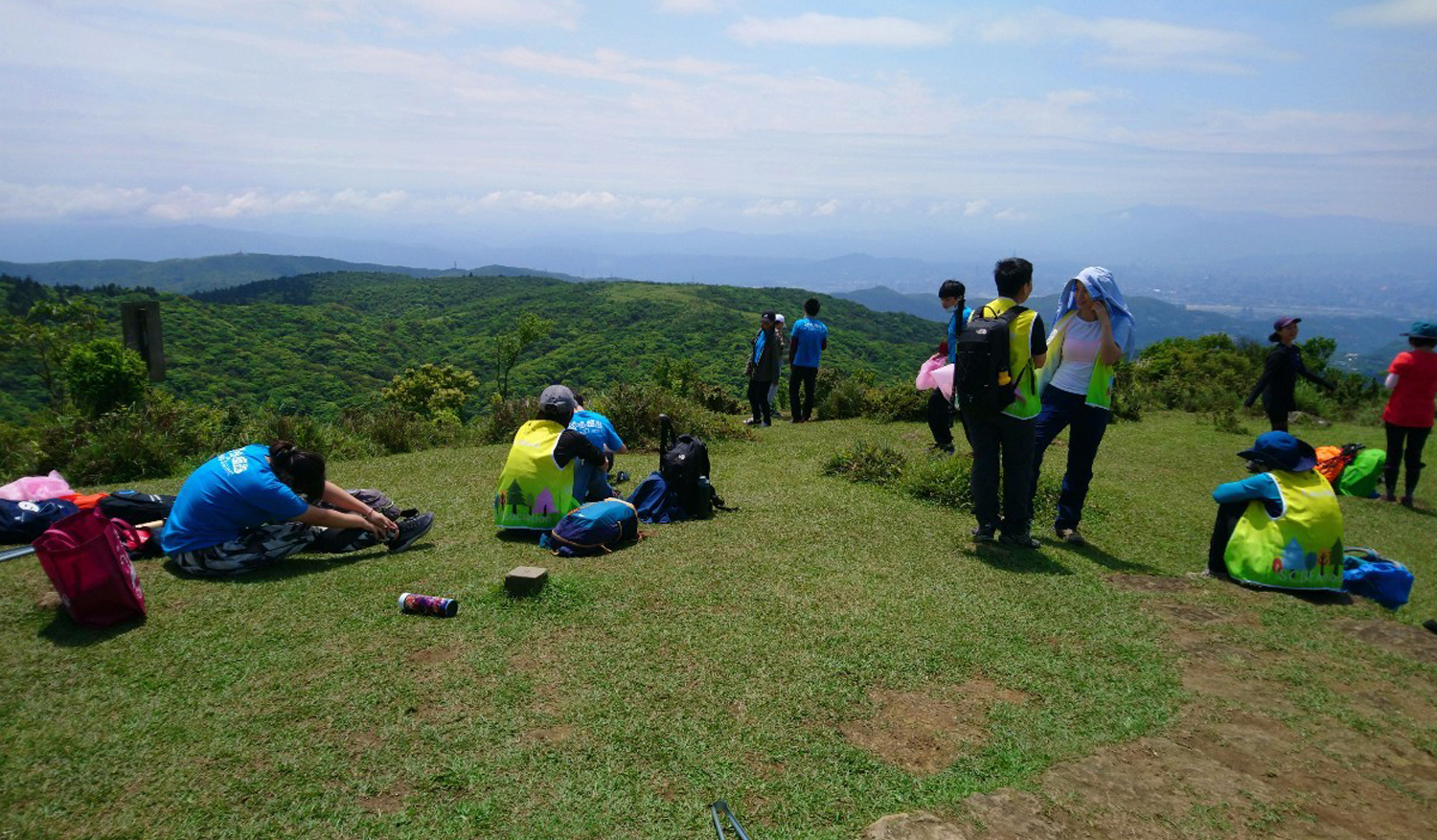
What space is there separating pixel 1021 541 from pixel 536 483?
4089 mm

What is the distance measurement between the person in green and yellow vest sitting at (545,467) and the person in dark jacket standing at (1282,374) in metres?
8.41

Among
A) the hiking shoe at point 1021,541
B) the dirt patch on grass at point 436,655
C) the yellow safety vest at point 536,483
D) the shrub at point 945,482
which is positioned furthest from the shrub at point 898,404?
the dirt patch on grass at point 436,655

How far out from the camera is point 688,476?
280 inches

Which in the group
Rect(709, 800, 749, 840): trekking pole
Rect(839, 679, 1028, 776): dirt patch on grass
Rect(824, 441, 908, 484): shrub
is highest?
Rect(824, 441, 908, 484): shrub

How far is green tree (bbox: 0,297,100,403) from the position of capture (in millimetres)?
28125

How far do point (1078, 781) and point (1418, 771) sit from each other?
163 cm

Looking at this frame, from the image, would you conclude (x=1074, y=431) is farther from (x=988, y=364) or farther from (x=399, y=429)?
(x=399, y=429)

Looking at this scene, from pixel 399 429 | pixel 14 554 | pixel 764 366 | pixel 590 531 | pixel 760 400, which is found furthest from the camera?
pixel 760 400

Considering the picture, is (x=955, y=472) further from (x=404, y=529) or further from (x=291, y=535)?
(x=291, y=535)

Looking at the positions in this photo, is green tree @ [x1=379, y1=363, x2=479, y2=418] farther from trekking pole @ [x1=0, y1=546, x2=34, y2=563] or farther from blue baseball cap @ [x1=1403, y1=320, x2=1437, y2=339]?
blue baseball cap @ [x1=1403, y1=320, x2=1437, y2=339]

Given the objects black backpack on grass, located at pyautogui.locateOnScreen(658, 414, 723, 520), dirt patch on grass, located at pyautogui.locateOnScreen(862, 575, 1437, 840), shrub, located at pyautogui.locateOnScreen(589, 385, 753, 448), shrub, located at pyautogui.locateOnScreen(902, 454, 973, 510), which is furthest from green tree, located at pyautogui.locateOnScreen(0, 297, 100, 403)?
dirt patch on grass, located at pyautogui.locateOnScreen(862, 575, 1437, 840)

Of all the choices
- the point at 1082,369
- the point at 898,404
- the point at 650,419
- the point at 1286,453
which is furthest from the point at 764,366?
the point at 1286,453

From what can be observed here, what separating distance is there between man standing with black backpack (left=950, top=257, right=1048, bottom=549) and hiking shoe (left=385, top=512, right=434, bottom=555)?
4.50 m

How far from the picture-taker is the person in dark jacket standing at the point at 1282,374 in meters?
9.60
